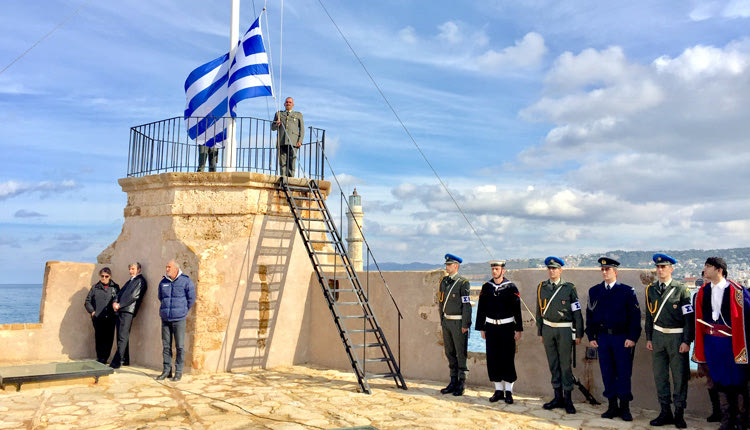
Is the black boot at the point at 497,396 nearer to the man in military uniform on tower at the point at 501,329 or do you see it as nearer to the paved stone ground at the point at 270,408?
the man in military uniform on tower at the point at 501,329

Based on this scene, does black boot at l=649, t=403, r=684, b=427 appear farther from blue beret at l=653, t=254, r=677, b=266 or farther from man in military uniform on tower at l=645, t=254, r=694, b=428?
blue beret at l=653, t=254, r=677, b=266

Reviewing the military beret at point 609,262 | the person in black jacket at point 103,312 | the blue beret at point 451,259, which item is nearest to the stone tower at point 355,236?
the person in black jacket at point 103,312

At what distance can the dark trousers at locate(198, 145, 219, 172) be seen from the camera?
10.7 meters

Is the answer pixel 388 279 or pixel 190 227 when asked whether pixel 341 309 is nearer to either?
pixel 388 279

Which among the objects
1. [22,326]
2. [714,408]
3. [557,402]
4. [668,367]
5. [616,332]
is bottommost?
[557,402]

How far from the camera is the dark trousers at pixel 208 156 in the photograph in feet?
35.0

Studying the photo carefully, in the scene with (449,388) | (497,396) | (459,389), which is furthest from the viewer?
(449,388)

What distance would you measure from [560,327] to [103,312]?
23.4ft

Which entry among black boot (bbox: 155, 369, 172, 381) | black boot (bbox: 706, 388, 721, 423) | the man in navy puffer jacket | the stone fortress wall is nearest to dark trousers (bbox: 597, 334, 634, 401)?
black boot (bbox: 706, 388, 721, 423)

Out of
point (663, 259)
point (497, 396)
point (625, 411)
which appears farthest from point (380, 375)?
point (663, 259)

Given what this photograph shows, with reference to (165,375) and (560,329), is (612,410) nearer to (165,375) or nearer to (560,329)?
(560,329)

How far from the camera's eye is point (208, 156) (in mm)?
11039

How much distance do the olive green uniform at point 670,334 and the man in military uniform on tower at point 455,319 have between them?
228 centimetres

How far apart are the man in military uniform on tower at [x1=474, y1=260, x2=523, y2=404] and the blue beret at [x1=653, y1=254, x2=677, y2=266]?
1647 mm
